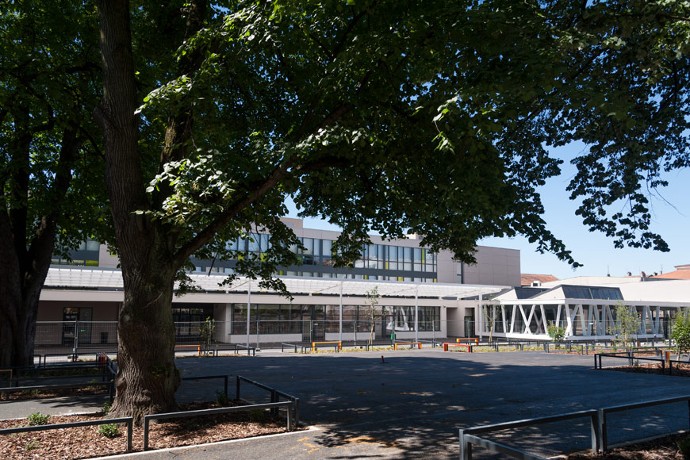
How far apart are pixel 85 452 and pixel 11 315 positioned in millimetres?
11250

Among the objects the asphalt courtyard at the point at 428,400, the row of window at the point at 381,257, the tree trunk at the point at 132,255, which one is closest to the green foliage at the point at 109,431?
the tree trunk at the point at 132,255

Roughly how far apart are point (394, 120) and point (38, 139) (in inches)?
587

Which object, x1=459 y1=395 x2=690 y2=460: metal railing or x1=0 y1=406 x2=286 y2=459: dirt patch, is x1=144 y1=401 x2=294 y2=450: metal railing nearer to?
x1=0 y1=406 x2=286 y2=459: dirt patch

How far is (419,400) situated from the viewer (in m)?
13.6

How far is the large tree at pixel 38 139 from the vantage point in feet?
48.1

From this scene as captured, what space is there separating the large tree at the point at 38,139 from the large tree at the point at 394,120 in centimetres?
462

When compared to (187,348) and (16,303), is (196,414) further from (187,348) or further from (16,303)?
(187,348)

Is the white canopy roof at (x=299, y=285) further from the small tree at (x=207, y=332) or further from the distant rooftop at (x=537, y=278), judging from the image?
the distant rooftop at (x=537, y=278)

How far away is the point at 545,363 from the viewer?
83.0 ft

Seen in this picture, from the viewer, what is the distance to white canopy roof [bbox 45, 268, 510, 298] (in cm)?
3341

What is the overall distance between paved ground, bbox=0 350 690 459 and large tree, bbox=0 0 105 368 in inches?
222

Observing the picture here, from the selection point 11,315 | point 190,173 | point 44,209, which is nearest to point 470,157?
point 190,173

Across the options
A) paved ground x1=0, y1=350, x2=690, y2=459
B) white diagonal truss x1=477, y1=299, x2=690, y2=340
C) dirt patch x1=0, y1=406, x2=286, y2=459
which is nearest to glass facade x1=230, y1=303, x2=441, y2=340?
white diagonal truss x1=477, y1=299, x2=690, y2=340

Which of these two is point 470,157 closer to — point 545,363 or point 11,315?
point 11,315
